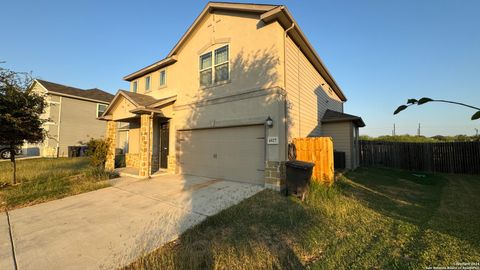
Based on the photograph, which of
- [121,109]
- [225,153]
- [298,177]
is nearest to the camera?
[298,177]

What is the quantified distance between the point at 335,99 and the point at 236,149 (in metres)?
12.3

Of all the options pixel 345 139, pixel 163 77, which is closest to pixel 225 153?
pixel 163 77

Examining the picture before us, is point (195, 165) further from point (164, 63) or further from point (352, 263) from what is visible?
point (352, 263)

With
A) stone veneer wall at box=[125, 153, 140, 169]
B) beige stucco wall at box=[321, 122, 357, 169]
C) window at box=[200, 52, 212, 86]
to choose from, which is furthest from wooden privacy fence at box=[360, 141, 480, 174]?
stone veneer wall at box=[125, 153, 140, 169]

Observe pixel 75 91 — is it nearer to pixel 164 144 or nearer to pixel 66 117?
pixel 66 117

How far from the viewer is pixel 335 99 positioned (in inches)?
659

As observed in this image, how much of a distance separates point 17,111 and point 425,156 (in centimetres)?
2057

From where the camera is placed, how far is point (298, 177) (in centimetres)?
637

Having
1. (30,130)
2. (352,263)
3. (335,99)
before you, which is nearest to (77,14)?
(30,130)

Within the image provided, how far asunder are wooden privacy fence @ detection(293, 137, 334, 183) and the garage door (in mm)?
1744

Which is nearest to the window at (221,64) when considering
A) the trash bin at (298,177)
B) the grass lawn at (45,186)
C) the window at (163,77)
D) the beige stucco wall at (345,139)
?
the window at (163,77)

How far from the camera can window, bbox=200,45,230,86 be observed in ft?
28.8

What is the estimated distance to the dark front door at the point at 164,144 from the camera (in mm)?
11194

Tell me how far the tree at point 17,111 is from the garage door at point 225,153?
586cm
